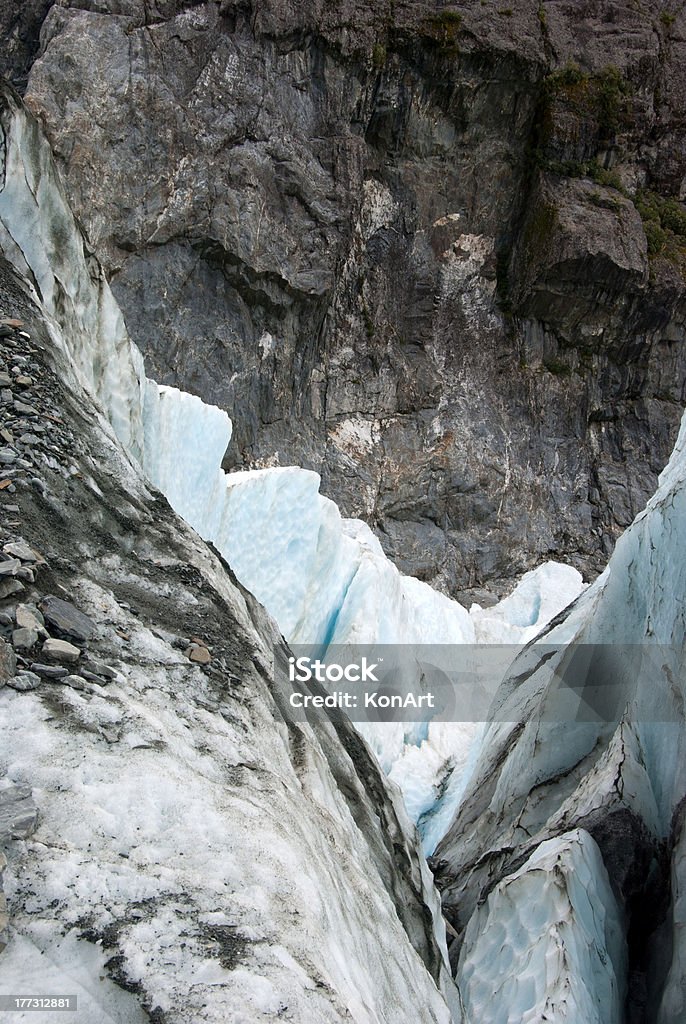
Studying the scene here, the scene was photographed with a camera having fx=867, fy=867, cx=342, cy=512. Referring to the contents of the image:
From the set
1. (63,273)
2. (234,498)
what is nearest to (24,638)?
(63,273)

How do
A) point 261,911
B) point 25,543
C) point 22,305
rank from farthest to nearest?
1. point 22,305
2. point 25,543
3. point 261,911

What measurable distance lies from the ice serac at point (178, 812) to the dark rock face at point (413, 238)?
47.1ft

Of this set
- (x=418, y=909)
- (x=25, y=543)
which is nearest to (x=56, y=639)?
(x=25, y=543)

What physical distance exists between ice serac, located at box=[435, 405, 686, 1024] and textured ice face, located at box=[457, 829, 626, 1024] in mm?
185

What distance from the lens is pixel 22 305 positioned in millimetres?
4125

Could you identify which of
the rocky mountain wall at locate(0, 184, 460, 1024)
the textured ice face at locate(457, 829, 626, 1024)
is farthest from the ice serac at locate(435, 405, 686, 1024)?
the rocky mountain wall at locate(0, 184, 460, 1024)

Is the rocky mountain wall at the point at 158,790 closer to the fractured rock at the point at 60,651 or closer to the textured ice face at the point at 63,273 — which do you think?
the fractured rock at the point at 60,651

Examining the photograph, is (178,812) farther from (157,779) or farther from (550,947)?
(550,947)

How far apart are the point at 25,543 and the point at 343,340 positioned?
1803 cm

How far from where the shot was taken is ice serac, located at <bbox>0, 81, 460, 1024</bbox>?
180 centimetres

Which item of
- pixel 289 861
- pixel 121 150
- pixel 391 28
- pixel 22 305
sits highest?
pixel 391 28

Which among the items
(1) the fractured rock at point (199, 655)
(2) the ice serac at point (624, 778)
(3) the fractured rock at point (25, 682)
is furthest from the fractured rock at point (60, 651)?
(2) the ice serac at point (624, 778)

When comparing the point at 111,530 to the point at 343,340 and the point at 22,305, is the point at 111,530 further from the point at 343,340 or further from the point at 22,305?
the point at 343,340

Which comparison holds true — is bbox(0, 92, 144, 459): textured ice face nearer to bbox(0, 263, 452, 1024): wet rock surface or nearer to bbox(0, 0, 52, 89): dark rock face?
bbox(0, 263, 452, 1024): wet rock surface
